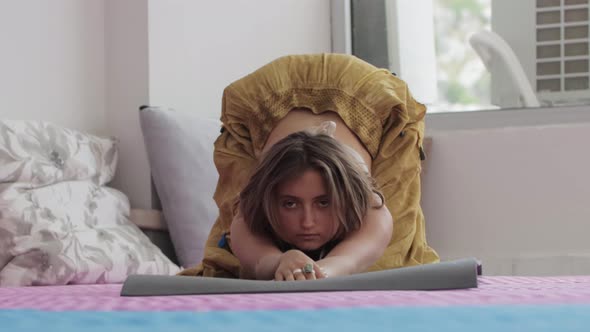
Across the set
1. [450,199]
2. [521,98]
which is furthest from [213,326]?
[521,98]

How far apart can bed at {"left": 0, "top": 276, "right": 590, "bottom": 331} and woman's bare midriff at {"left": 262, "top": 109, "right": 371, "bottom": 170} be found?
3.06ft

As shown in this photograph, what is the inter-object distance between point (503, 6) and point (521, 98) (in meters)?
0.30

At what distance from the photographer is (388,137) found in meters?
2.00

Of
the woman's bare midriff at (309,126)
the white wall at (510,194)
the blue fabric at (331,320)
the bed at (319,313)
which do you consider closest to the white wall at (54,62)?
the woman's bare midriff at (309,126)

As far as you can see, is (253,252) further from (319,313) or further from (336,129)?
(319,313)

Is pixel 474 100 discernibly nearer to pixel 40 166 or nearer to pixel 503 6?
pixel 503 6

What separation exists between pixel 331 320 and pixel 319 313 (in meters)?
0.05

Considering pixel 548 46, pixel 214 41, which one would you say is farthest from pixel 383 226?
pixel 548 46

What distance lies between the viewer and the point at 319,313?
802mm

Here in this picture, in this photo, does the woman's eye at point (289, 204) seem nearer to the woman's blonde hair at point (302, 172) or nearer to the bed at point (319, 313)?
the woman's blonde hair at point (302, 172)

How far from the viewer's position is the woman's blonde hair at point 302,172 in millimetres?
1511

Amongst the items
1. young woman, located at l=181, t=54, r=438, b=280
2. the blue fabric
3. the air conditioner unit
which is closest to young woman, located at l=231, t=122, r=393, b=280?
young woman, located at l=181, t=54, r=438, b=280

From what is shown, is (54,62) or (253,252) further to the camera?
(54,62)

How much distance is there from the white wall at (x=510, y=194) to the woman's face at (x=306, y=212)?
1.29 m
